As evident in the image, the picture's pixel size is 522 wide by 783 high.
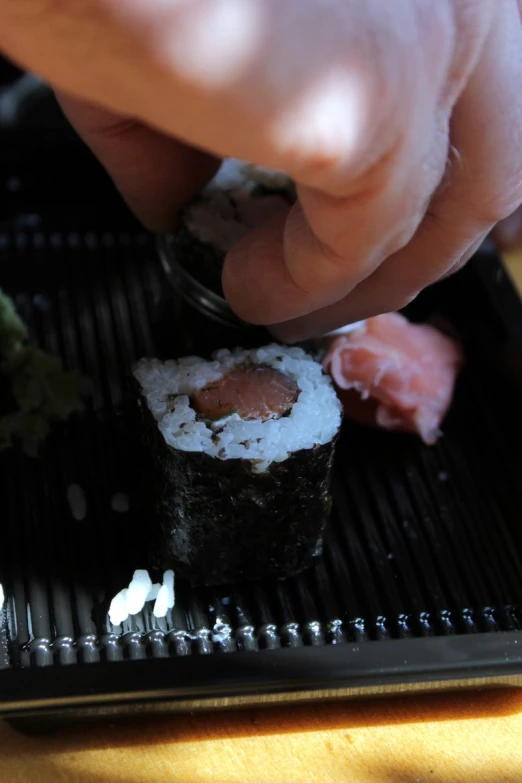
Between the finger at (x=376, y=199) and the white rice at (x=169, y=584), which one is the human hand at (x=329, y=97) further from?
the white rice at (x=169, y=584)

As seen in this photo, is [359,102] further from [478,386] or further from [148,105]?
[478,386]

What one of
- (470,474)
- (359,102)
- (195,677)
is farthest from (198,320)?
(359,102)

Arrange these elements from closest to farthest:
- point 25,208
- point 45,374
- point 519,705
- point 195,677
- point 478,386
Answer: point 195,677
point 519,705
point 45,374
point 478,386
point 25,208

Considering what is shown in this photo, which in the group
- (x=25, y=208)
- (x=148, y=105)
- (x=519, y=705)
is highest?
(x=148, y=105)

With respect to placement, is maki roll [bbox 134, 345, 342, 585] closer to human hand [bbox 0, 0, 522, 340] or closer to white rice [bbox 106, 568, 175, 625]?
white rice [bbox 106, 568, 175, 625]

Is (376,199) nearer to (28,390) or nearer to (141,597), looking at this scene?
(141,597)

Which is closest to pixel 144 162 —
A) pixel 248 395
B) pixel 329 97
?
pixel 248 395
